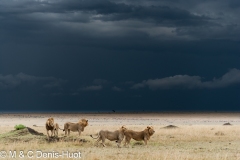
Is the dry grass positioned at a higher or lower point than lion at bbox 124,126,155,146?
lower

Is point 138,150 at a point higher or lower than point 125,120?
lower

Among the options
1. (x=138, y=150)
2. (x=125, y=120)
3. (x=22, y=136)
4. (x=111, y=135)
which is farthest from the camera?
(x=125, y=120)

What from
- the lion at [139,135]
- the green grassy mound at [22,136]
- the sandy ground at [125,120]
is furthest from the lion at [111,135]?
the sandy ground at [125,120]

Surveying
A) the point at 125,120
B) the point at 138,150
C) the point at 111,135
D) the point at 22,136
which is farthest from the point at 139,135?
the point at 125,120

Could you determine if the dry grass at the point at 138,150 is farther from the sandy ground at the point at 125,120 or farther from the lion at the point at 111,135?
the sandy ground at the point at 125,120

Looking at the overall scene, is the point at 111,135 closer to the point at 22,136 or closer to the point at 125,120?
the point at 22,136

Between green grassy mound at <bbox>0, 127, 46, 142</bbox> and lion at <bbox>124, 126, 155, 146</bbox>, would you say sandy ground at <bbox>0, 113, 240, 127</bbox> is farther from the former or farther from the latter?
lion at <bbox>124, 126, 155, 146</bbox>

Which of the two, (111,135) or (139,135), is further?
(139,135)

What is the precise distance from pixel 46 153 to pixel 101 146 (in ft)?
11.5

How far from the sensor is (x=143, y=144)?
858 inches

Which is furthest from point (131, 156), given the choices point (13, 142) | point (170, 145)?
point (13, 142)

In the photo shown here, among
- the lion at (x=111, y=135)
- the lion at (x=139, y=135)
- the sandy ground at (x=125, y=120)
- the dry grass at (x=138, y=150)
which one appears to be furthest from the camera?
the sandy ground at (x=125, y=120)

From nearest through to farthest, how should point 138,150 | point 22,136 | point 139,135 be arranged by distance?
point 138,150
point 139,135
point 22,136

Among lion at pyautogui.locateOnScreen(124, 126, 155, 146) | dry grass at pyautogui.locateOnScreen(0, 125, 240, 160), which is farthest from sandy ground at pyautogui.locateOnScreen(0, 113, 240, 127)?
dry grass at pyautogui.locateOnScreen(0, 125, 240, 160)
